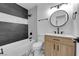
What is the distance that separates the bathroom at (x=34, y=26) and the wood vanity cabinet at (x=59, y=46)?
0.02 m

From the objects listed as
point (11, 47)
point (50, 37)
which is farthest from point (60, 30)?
point (11, 47)

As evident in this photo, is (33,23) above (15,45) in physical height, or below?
above

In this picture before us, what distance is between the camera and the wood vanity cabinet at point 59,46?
958 millimetres

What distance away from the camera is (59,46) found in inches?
38.5

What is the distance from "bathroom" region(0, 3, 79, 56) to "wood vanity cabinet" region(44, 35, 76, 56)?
2 centimetres

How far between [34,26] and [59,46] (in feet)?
1.26

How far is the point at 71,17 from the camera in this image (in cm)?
93

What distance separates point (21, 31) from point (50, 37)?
36 centimetres

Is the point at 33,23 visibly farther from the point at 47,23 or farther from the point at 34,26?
the point at 47,23

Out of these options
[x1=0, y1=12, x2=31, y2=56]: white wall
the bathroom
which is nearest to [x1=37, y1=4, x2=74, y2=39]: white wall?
the bathroom

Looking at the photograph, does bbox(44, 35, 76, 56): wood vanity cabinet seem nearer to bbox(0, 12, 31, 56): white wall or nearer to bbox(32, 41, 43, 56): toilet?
bbox(32, 41, 43, 56): toilet

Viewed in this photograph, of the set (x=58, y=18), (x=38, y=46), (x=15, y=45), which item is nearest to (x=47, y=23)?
(x=58, y=18)

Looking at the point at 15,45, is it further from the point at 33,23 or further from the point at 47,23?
the point at 47,23

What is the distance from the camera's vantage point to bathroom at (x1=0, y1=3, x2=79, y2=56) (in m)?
0.90
